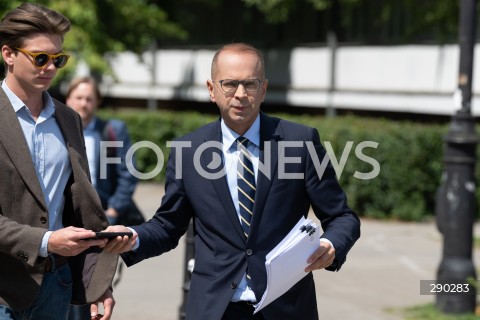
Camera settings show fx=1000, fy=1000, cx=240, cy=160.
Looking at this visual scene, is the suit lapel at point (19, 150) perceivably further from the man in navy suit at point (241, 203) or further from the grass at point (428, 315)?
the grass at point (428, 315)

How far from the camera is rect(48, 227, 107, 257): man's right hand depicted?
372 centimetres

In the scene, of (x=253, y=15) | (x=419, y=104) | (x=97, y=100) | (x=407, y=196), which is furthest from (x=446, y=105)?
(x=97, y=100)

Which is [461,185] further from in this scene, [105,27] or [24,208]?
[105,27]

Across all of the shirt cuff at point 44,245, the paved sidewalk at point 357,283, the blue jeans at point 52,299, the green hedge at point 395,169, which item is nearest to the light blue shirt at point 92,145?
the paved sidewalk at point 357,283

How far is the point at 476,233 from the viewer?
50.3 ft

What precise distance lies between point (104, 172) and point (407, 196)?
33.5 feet

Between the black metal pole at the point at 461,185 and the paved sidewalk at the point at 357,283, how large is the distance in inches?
26.8

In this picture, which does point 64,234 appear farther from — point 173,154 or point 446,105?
point 446,105

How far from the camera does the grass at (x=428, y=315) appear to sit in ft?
28.9

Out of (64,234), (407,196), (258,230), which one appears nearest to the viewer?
(64,234)

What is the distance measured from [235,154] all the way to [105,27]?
17.3 meters

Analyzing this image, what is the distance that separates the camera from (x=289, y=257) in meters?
3.86

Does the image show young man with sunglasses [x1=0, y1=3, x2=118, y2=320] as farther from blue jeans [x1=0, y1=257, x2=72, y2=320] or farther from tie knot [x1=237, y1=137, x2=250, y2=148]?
tie knot [x1=237, y1=137, x2=250, y2=148]

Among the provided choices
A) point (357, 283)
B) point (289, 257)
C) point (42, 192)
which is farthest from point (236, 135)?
point (357, 283)
